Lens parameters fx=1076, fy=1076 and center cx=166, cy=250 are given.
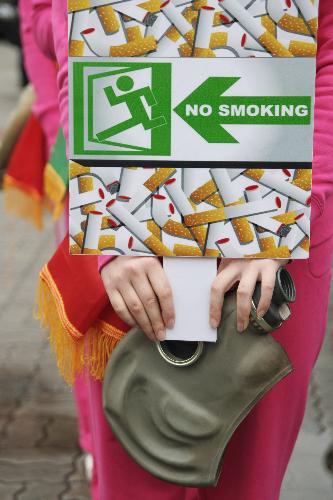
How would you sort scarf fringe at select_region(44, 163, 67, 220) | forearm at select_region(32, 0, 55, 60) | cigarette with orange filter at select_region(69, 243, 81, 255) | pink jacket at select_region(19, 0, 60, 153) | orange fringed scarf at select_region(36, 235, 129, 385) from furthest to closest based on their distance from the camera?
pink jacket at select_region(19, 0, 60, 153)
scarf fringe at select_region(44, 163, 67, 220)
forearm at select_region(32, 0, 55, 60)
orange fringed scarf at select_region(36, 235, 129, 385)
cigarette with orange filter at select_region(69, 243, 81, 255)

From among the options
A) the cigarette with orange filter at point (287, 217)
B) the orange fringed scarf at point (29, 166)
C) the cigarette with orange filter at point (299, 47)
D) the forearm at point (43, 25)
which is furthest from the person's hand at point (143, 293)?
the orange fringed scarf at point (29, 166)

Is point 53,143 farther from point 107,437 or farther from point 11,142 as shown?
point 107,437

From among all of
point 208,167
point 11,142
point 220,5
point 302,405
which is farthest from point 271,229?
point 11,142

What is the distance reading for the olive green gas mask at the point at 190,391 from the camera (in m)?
1.91

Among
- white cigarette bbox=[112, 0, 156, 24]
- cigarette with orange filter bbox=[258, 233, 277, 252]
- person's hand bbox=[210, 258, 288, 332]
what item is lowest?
person's hand bbox=[210, 258, 288, 332]

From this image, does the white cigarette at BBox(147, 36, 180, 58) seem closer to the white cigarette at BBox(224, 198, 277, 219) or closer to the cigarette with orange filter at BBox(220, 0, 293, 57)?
the cigarette with orange filter at BBox(220, 0, 293, 57)

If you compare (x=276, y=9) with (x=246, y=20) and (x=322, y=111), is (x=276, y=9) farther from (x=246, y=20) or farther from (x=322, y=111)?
(x=322, y=111)

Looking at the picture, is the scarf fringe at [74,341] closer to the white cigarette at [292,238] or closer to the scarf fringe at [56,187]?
the white cigarette at [292,238]

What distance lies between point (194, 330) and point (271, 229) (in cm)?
22

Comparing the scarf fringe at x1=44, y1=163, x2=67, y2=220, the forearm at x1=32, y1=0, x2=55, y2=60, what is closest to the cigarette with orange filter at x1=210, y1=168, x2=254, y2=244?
the forearm at x1=32, y1=0, x2=55, y2=60

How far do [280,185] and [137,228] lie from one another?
0.26 m

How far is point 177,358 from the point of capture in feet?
6.41

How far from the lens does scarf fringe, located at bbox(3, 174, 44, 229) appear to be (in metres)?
3.78

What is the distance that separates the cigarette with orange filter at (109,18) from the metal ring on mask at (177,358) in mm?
565
